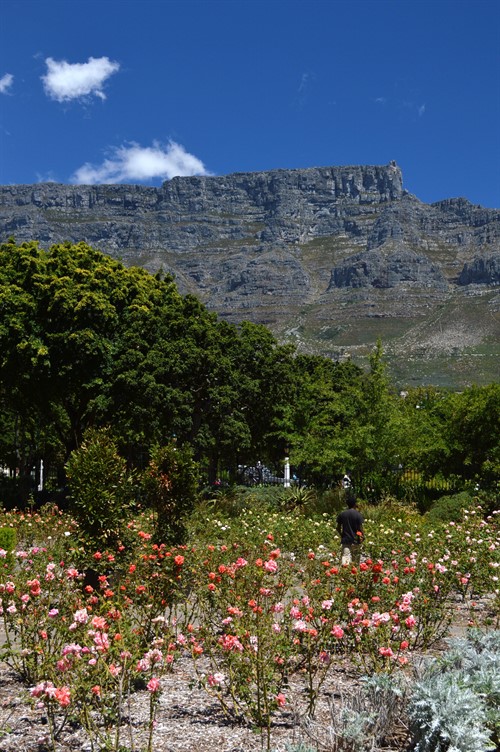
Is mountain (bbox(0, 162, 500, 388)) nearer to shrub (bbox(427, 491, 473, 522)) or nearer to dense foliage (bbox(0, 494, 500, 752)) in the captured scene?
shrub (bbox(427, 491, 473, 522))

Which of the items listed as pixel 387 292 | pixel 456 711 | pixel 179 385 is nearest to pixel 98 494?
pixel 456 711

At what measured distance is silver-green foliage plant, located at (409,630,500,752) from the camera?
12.1ft

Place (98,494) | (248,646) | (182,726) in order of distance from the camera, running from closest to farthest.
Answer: (182,726) < (248,646) < (98,494)

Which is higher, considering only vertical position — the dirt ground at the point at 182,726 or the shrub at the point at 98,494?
the shrub at the point at 98,494

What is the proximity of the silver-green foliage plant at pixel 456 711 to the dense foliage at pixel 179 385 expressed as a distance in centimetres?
1344

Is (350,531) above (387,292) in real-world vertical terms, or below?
below

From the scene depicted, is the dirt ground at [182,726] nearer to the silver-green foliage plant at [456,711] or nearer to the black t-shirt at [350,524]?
the silver-green foliage plant at [456,711]

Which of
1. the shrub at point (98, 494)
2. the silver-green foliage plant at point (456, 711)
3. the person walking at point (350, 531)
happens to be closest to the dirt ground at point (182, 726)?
the silver-green foliage plant at point (456, 711)

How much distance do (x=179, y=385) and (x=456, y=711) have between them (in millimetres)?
17149

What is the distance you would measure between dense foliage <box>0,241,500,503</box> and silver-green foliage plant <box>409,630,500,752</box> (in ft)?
44.1

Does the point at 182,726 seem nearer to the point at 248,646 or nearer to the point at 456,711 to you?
the point at 248,646

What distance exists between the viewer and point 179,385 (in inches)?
Answer: 809

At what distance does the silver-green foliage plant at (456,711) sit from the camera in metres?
3.68

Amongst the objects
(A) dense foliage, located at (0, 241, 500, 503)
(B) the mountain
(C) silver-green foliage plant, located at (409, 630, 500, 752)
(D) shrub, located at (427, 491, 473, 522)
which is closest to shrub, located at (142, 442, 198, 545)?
(C) silver-green foliage plant, located at (409, 630, 500, 752)
